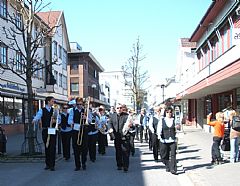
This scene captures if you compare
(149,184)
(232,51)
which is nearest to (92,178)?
(149,184)

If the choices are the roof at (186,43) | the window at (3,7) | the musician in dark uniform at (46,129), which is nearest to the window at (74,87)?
the roof at (186,43)

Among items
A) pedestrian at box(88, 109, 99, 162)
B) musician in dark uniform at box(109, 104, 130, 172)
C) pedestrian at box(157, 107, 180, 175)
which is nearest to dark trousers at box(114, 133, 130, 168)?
musician in dark uniform at box(109, 104, 130, 172)

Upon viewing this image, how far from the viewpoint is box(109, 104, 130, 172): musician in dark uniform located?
33.9 feet

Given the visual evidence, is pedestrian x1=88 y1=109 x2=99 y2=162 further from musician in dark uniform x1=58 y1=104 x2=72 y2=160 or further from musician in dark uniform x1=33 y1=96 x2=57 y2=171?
musician in dark uniform x1=33 y1=96 x2=57 y2=171

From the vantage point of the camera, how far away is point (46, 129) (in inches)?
429

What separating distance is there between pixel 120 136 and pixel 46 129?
204cm

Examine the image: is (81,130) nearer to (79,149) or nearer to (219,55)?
(79,149)

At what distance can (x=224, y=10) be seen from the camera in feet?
63.1

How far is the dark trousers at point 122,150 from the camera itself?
33.8ft

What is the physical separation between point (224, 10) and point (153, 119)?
924 centimetres

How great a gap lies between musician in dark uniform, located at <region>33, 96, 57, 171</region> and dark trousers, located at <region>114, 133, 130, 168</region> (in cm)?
169

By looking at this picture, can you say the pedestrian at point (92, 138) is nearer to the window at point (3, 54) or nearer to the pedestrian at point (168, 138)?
the pedestrian at point (168, 138)

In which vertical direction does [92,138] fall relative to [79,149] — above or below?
above

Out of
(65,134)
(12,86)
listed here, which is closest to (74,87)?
(12,86)
